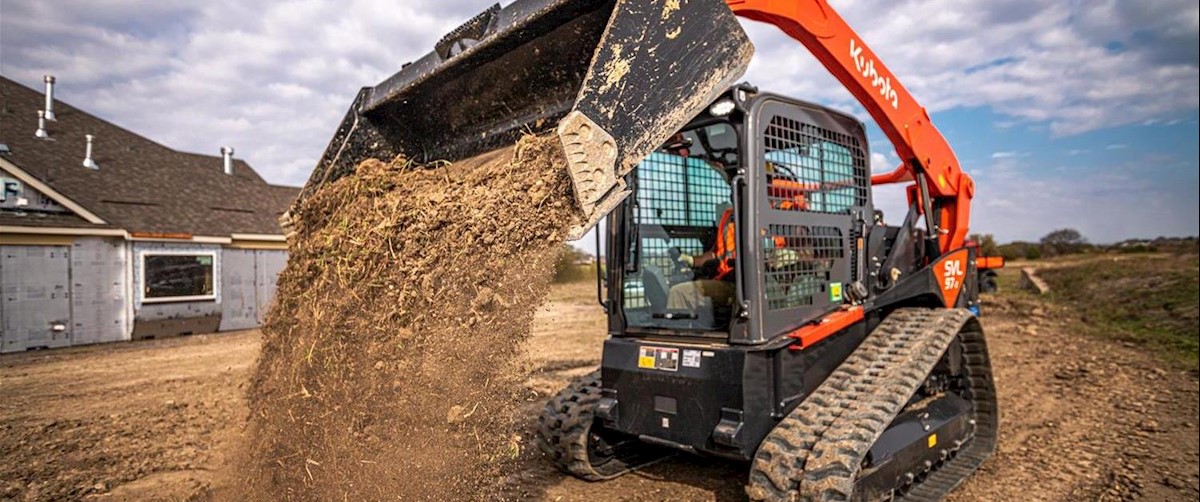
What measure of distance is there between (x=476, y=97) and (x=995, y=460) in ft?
15.0

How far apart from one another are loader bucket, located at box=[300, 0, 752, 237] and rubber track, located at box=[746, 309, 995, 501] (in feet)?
5.18

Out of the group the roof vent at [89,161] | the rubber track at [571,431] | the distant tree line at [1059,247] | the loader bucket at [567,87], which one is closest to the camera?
the loader bucket at [567,87]

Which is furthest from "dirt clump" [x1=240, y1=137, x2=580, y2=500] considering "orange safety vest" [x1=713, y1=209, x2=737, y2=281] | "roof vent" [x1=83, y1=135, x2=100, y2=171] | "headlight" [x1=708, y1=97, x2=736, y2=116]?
"roof vent" [x1=83, y1=135, x2=100, y2=171]

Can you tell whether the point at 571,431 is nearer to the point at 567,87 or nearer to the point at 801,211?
the point at 801,211

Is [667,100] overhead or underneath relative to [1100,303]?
overhead

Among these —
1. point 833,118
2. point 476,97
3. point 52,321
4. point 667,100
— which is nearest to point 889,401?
point 833,118

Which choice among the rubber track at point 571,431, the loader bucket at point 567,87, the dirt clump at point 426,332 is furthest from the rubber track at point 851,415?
the loader bucket at point 567,87

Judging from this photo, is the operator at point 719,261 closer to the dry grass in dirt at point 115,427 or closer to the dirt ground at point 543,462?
the dirt ground at point 543,462

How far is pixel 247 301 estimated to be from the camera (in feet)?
51.2

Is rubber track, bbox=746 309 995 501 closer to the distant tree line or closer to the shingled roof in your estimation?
the shingled roof

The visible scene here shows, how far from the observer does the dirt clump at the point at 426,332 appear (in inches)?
108

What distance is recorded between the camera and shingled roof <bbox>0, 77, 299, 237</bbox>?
12.6m

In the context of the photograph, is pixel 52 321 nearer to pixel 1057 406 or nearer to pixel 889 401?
pixel 889 401

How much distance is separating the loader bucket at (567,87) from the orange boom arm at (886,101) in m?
0.63
